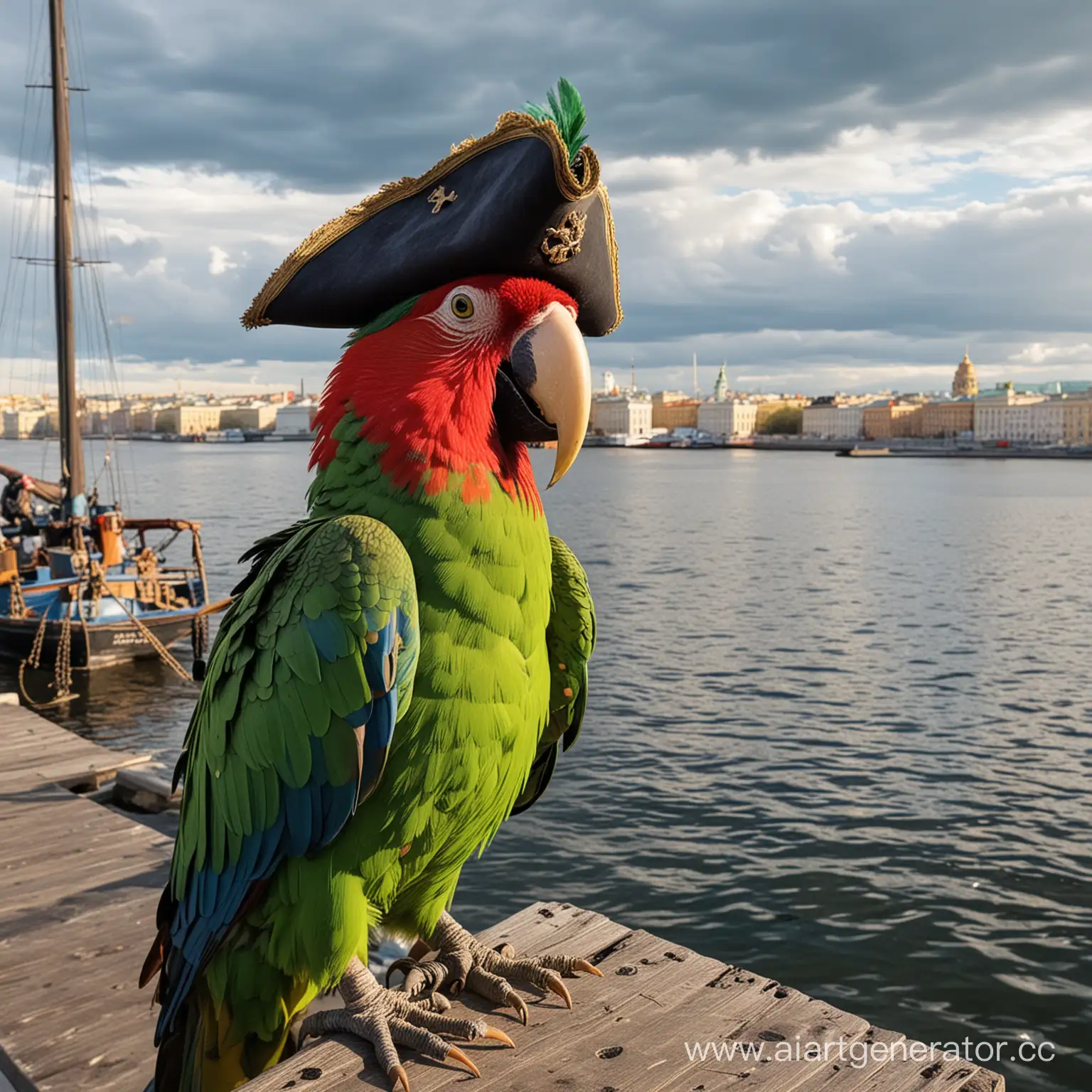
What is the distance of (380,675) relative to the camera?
267 centimetres

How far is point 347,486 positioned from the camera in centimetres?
292

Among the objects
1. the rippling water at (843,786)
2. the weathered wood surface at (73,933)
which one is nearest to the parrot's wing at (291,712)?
the weathered wood surface at (73,933)

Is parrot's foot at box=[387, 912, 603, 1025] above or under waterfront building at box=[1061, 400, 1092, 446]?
under


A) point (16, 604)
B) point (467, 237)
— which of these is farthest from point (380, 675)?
point (16, 604)

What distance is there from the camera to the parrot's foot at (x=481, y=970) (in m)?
3.18

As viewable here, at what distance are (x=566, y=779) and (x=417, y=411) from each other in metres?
13.6

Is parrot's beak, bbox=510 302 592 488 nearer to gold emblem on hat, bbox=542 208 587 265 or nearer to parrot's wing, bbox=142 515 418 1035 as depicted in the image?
gold emblem on hat, bbox=542 208 587 265

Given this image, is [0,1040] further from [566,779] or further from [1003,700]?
[1003,700]

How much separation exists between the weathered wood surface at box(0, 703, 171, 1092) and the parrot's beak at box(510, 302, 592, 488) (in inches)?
150

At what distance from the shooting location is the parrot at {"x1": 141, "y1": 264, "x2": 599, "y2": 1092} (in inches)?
108

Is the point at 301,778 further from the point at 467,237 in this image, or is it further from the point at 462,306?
the point at 467,237

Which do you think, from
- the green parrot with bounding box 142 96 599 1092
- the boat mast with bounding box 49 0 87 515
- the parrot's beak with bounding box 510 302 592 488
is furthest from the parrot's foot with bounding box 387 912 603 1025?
the boat mast with bounding box 49 0 87 515

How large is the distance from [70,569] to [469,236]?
74.1ft

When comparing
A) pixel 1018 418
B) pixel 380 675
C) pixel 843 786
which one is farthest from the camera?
pixel 1018 418
